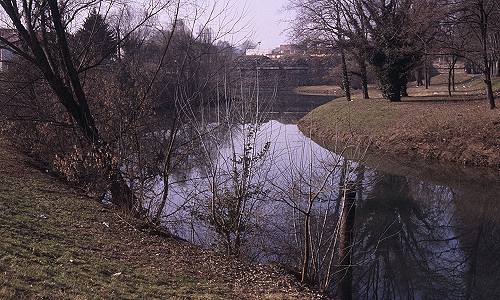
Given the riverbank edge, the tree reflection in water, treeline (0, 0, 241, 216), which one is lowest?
the tree reflection in water

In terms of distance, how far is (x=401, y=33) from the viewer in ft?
88.0

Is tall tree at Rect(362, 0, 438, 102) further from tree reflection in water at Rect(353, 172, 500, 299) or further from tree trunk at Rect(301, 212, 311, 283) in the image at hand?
tree trunk at Rect(301, 212, 311, 283)

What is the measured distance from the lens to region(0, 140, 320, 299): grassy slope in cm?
593

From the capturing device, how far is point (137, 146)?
11.7 meters

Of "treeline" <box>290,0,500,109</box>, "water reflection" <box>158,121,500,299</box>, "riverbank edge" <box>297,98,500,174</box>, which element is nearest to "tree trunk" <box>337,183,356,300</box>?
"water reflection" <box>158,121,500,299</box>

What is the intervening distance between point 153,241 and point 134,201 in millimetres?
1940

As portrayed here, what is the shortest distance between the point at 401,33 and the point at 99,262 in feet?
75.9

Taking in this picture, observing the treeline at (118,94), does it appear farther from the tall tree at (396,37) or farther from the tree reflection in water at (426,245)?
the tall tree at (396,37)

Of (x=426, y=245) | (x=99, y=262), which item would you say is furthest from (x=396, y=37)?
(x=99, y=262)

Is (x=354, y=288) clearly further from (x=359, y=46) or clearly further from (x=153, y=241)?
(x=359, y=46)

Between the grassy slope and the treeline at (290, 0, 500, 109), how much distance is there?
689 inches

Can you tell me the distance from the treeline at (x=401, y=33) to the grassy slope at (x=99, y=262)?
1750 centimetres

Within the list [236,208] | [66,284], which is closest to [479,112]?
[236,208]

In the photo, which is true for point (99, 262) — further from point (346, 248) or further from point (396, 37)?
point (396, 37)
